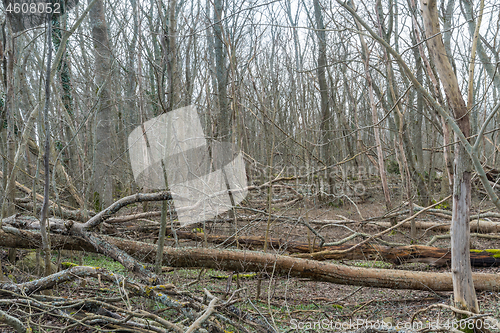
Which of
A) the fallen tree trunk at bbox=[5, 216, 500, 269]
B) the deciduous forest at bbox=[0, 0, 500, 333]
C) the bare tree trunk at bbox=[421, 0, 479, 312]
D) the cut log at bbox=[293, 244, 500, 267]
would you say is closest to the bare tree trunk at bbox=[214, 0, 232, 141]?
the deciduous forest at bbox=[0, 0, 500, 333]

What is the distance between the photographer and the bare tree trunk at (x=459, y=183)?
251cm

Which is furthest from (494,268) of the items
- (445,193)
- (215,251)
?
(445,193)

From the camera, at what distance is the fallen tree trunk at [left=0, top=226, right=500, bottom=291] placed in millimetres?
4055

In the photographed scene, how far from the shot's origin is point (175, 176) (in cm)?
727

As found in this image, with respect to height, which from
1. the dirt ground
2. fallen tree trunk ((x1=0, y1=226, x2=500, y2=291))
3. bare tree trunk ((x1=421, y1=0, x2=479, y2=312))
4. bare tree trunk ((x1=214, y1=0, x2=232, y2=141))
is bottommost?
the dirt ground

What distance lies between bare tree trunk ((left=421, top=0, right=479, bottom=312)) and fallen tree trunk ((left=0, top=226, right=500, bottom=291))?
161 centimetres

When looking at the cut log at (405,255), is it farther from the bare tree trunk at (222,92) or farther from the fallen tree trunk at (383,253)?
the bare tree trunk at (222,92)

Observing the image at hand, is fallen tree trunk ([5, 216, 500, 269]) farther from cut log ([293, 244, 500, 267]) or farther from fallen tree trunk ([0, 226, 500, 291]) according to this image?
fallen tree trunk ([0, 226, 500, 291])

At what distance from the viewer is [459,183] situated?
100.0 inches

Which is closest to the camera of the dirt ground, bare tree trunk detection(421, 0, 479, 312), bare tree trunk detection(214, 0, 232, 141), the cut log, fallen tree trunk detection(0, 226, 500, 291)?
bare tree trunk detection(421, 0, 479, 312)

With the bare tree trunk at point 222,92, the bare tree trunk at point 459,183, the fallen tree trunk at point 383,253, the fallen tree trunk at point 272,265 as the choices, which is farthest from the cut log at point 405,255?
the bare tree trunk at point 222,92

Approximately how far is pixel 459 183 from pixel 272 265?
2498 millimetres

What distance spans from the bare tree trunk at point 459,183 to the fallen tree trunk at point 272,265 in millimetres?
1610

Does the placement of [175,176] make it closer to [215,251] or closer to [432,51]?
[215,251]
